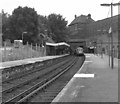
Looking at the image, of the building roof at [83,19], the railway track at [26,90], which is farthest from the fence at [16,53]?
the building roof at [83,19]

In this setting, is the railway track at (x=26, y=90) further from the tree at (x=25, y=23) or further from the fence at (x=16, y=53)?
the tree at (x=25, y=23)

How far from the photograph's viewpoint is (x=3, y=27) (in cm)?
11294

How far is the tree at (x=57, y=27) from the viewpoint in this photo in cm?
14098

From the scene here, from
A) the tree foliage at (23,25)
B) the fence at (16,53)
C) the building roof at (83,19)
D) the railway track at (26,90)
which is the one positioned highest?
the building roof at (83,19)

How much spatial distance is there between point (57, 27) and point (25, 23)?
43.0 metres

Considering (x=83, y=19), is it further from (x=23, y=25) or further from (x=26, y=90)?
(x=26, y=90)

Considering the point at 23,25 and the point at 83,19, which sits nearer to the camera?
the point at 23,25

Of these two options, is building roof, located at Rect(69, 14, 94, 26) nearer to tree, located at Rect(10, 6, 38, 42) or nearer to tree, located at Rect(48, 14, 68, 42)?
tree, located at Rect(48, 14, 68, 42)

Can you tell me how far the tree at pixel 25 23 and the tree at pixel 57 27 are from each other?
34937mm

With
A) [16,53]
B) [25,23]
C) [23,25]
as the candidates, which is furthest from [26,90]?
[25,23]

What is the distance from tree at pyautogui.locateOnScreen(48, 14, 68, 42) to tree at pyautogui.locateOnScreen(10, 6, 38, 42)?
115 feet

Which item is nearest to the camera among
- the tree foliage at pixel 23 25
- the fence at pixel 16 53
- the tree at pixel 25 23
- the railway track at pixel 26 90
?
the railway track at pixel 26 90

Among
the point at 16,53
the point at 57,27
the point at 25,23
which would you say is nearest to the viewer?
the point at 16,53

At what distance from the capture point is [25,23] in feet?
336
